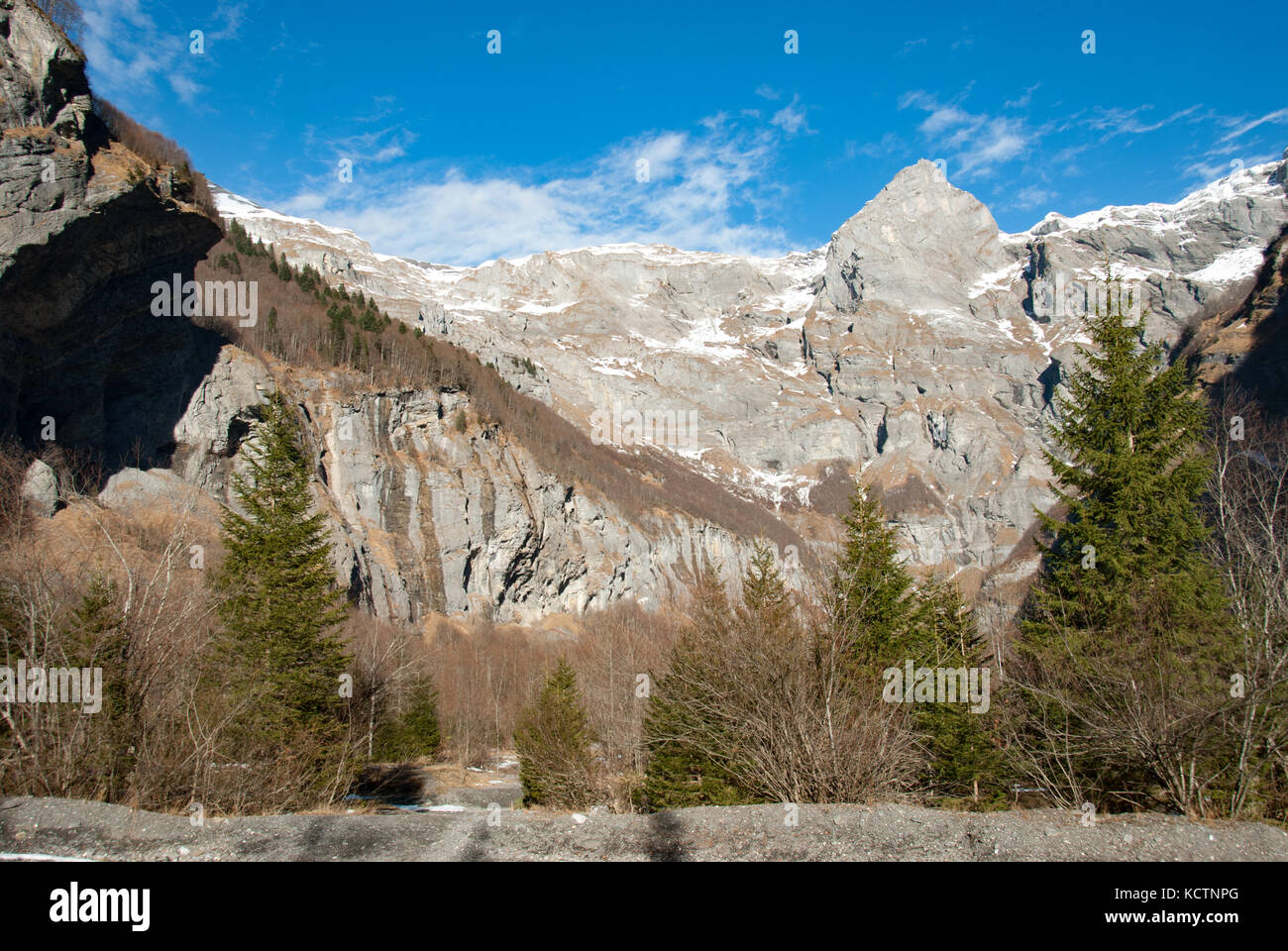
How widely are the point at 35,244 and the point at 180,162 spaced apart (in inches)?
840

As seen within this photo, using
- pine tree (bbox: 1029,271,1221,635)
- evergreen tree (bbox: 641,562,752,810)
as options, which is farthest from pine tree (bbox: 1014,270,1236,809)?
evergreen tree (bbox: 641,562,752,810)

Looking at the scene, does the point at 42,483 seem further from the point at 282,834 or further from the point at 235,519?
the point at 282,834

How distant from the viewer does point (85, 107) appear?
34375 mm

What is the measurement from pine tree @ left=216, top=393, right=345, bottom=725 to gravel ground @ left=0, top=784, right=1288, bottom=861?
7.99m

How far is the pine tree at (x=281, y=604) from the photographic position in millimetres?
18438

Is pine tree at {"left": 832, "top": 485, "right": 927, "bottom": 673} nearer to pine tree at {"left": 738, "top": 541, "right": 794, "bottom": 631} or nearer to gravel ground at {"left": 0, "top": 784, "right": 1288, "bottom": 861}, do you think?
pine tree at {"left": 738, "top": 541, "right": 794, "bottom": 631}

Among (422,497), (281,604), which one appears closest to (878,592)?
(281,604)

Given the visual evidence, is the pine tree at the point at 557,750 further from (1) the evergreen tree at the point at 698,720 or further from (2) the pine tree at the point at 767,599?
(2) the pine tree at the point at 767,599

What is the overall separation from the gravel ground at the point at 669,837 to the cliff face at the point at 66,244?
33130 millimetres

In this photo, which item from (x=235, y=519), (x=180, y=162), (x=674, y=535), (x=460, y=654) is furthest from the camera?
(x=674, y=535)

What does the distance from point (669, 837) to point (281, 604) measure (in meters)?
14.4

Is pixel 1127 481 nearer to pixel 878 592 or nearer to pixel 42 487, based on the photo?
pixel 878 592

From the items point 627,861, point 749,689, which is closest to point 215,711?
point 627,861

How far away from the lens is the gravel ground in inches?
318
